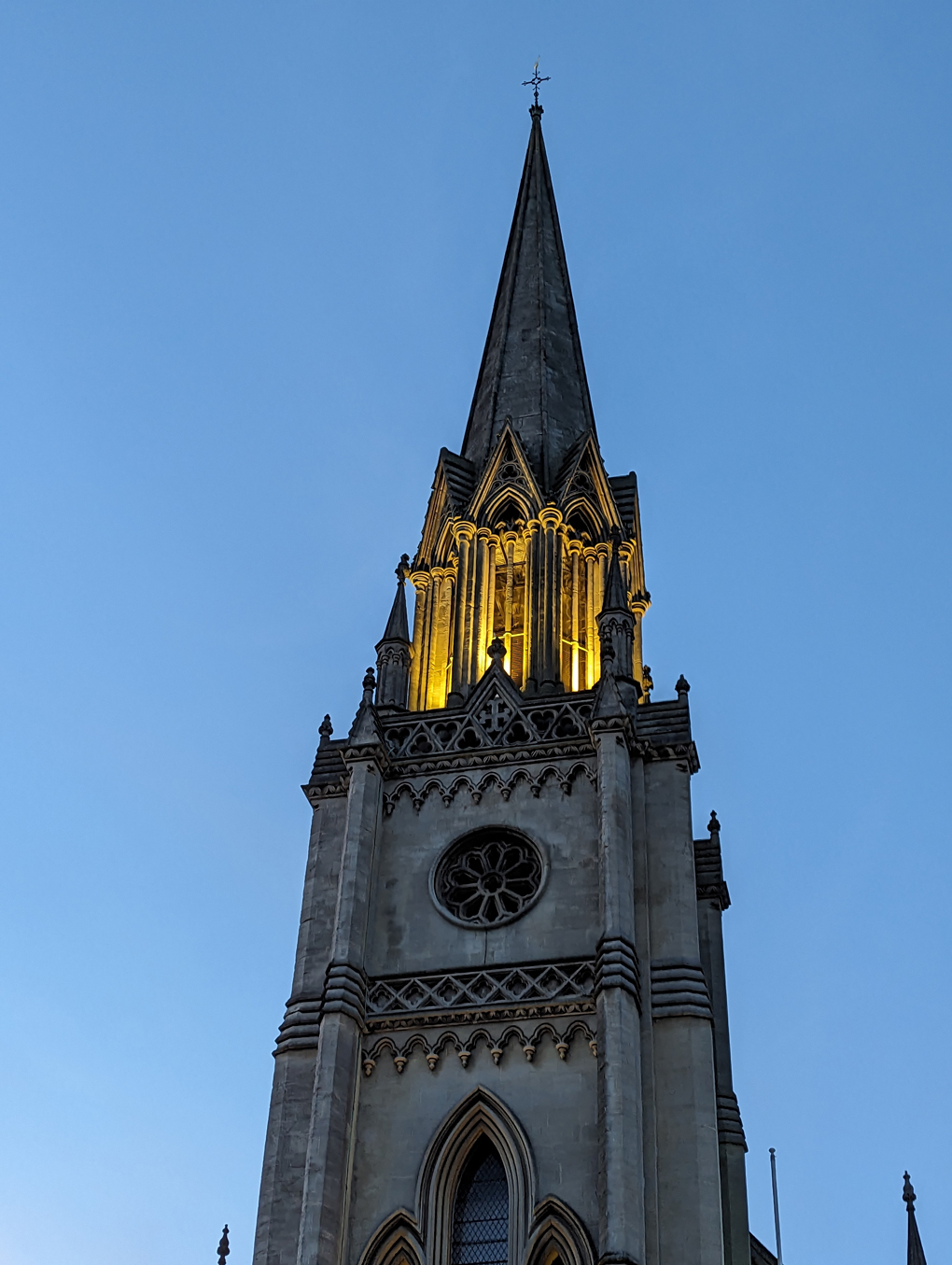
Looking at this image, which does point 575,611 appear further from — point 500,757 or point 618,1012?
point 618,1012

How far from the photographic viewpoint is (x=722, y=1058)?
3231cm

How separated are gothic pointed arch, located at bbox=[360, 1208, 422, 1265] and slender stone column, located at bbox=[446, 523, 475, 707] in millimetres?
9952

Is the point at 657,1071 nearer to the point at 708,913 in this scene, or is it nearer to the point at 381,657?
the point at 708,913

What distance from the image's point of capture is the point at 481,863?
1257 inches

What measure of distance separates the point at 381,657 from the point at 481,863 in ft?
19.2

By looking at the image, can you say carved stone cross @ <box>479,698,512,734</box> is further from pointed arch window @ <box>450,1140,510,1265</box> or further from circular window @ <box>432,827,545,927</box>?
pointed arch window @ <box>450,1140,510,1265</box>

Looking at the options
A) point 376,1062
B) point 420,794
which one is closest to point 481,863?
point 420,794

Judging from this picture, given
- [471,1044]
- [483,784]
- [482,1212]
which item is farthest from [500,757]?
[482,1212]

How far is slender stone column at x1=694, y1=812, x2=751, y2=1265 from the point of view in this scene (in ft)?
98.7

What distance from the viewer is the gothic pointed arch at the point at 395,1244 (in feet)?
90.7

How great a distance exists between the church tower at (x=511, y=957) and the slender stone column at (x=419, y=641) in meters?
0.08

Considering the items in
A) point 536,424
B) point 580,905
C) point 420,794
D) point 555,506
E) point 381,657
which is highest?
point 536,424

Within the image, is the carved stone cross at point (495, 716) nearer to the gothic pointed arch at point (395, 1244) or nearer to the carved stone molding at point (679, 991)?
the carved stone molding at point (679, 991)

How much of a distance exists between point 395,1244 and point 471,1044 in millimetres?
3240
